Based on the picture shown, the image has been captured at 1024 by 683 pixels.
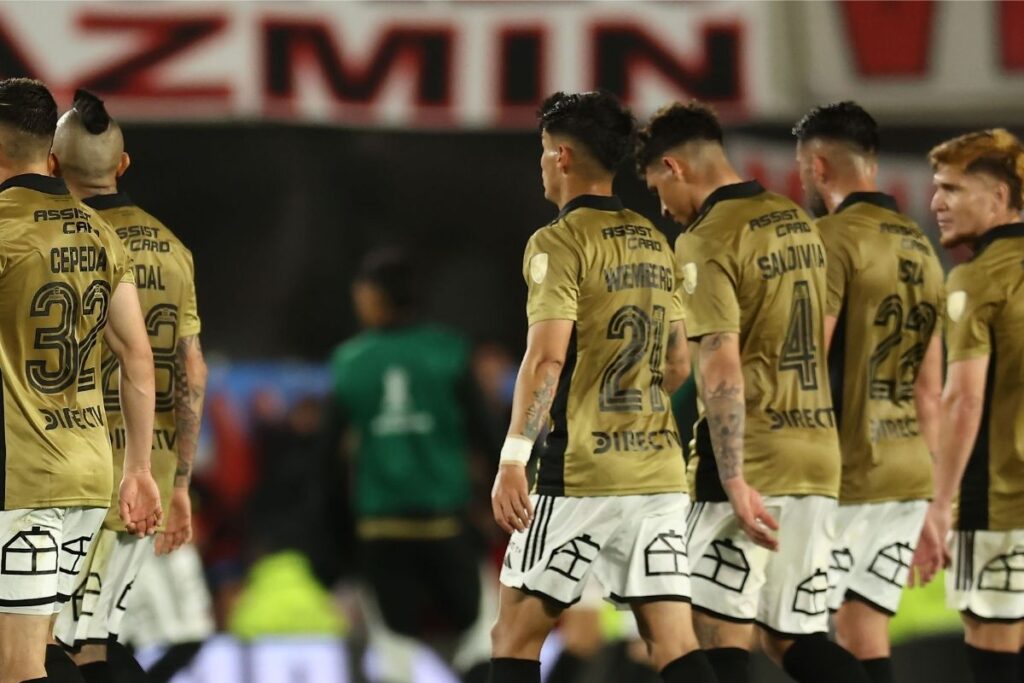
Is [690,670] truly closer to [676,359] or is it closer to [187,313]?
[676,359]

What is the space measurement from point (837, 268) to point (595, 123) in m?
1.09

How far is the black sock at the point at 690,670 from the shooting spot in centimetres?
541

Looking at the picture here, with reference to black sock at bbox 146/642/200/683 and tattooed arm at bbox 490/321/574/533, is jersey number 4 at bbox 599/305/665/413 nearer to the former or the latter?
tattooed arm at bbox 490/321/574/533

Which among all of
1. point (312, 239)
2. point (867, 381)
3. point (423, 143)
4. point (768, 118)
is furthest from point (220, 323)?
point (867, 381)

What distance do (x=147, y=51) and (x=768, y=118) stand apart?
434 centimetres

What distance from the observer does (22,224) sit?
5.12 meters

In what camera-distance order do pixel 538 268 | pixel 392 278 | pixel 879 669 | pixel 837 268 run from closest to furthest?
pixel 538 268 < pixel 837 268 < pixel 879 669 < pixel 392 278

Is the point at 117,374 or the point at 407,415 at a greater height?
the point at 117,374

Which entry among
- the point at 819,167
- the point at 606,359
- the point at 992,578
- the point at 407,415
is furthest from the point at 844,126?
the point at 407,415

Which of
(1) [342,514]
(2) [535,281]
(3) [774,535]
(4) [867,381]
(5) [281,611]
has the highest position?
(2) [535,281]

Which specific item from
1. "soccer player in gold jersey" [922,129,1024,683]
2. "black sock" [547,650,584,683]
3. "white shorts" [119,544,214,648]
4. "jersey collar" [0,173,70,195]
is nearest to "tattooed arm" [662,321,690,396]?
"soccer player in gold jersey" [922,129,1024,683]

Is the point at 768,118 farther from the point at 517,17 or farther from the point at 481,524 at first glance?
the point at 481,524

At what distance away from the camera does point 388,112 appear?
12391mm

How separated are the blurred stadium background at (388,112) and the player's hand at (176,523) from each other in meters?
5.66
